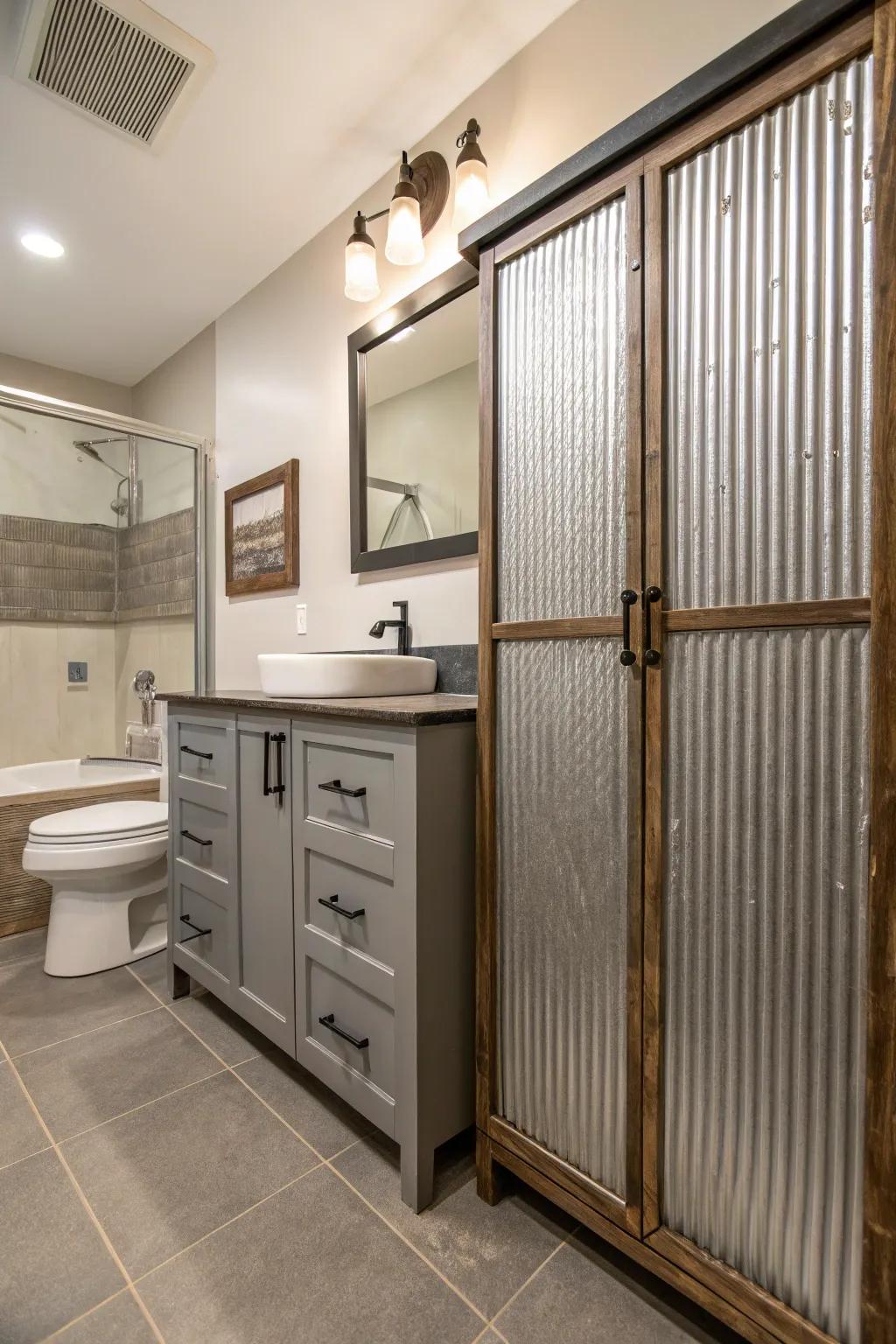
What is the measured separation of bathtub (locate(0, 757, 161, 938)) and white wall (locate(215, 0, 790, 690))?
0.57 metres

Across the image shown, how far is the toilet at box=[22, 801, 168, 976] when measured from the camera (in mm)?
2102

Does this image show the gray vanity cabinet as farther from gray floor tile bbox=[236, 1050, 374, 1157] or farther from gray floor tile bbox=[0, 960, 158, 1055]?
gray floor tile bbox=[0, 960, 158, 1055]

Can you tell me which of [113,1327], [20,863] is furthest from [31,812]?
[113,1327]

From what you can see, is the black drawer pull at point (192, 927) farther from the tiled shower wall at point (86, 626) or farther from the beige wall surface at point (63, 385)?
the beige wall surface at point (63, 385)

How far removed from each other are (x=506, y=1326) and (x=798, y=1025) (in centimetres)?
69

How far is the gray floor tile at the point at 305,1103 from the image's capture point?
1432mm

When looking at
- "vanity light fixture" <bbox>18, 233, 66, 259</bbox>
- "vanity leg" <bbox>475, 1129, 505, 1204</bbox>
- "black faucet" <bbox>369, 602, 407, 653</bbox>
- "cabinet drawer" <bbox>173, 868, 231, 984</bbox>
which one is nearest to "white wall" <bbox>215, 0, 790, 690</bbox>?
"black faucet" <bbox>369, 602, 407, 653</bbox>

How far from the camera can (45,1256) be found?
113cm

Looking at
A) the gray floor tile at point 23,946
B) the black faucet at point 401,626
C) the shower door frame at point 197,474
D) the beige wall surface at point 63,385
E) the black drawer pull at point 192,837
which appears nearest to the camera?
the black drawer pull at point 192,837

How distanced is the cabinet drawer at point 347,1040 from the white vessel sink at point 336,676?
0.64 meters

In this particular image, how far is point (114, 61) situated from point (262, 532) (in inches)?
56.4

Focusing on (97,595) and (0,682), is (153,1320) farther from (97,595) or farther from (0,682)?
(97,595)

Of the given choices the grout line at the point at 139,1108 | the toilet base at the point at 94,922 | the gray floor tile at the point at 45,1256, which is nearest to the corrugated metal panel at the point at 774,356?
the gray floor tile at the point at 45,1256

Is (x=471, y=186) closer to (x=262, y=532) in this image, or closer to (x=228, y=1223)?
(x=262, y=532)
